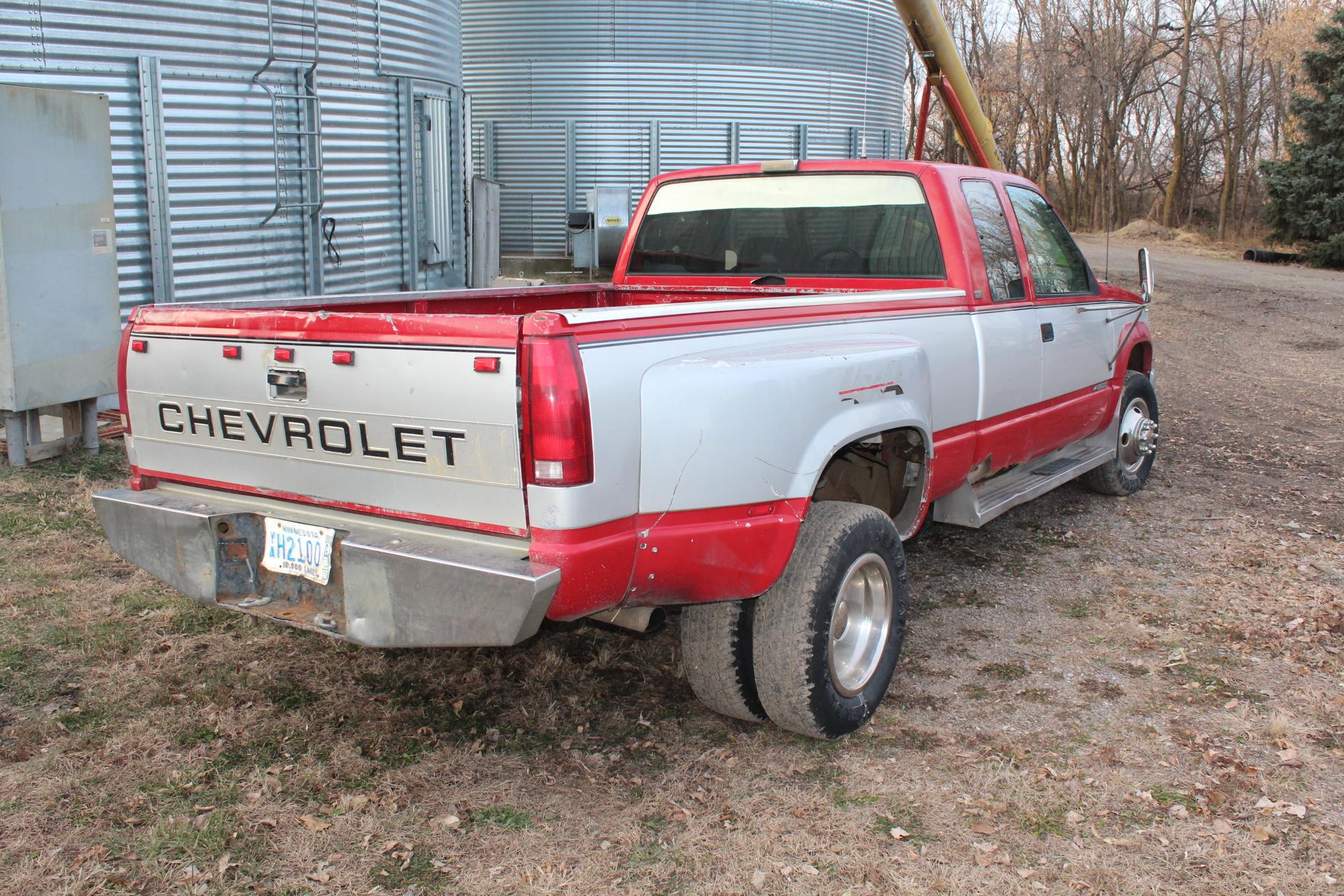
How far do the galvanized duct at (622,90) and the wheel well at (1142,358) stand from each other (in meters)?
13.1

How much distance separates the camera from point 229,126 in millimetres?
9789

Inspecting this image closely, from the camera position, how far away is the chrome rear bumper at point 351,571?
119 inches

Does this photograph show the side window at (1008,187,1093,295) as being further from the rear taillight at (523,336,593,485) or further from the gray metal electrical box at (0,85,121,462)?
the gray metal electrical box at (0,85,121,462)

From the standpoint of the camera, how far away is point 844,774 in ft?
12.0

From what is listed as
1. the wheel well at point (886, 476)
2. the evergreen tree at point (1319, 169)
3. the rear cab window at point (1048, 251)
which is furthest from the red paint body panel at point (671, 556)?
the evergreen tree at point (1319, 169)

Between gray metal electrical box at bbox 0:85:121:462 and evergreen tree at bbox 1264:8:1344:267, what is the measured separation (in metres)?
24.6

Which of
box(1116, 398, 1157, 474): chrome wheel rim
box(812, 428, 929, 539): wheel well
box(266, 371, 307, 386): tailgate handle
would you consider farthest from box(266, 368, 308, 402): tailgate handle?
box(1116, 398, 1157, 474): chrome wheel rim

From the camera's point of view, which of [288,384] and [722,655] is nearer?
[288,384]

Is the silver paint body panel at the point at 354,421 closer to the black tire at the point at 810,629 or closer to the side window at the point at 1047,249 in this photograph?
the black tire at the point at 810,629

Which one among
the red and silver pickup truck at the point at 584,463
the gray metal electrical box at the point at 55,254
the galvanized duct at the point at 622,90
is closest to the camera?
the red and silver pickup truck at the point at 584,463

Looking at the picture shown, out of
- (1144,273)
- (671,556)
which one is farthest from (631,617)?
(1144,273)

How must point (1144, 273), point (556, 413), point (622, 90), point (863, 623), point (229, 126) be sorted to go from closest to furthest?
point (556, 413) → point (863, 623) → point (1144, 273) → point (229, 126) → point (622, 90)

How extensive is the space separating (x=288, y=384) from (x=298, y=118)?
318 inches

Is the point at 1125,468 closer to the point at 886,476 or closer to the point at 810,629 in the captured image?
the point at 886,476
